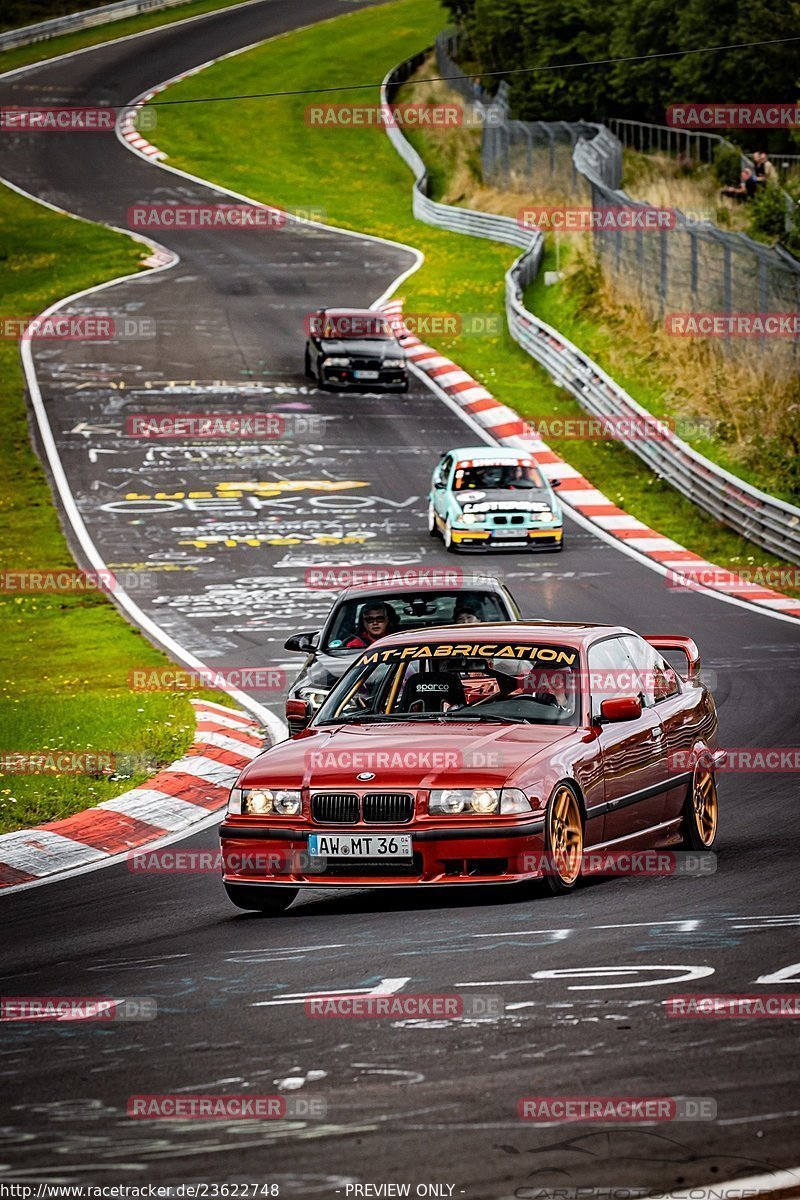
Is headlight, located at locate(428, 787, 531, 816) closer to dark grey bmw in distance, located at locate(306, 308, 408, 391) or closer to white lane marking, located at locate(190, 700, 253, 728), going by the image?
white lane marking, located at locate(190, 700, 253, 728)

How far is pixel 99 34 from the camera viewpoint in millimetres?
90188

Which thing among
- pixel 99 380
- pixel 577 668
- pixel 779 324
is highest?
pixel 577 668

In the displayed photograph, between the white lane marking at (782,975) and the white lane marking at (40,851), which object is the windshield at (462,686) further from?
the white lane marking at (782,975)

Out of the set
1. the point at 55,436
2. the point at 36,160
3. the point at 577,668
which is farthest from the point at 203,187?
the point at 577,668

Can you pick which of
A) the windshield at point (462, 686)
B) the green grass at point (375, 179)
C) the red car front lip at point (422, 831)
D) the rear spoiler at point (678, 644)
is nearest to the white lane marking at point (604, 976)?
the red car front lip at point (422, 831)

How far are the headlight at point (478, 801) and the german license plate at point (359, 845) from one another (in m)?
0.23

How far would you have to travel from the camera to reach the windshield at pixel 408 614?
1588cm

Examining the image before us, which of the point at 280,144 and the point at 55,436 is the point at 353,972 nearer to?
the point at 55,436

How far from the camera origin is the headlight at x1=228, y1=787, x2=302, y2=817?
389 inches

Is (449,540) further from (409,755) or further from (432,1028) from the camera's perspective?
(432,1028)

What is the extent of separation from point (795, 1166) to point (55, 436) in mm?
32125

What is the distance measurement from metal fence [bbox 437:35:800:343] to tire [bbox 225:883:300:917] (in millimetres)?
21272

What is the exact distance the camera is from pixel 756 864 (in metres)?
10.7

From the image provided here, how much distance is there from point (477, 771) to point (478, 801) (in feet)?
0.56
